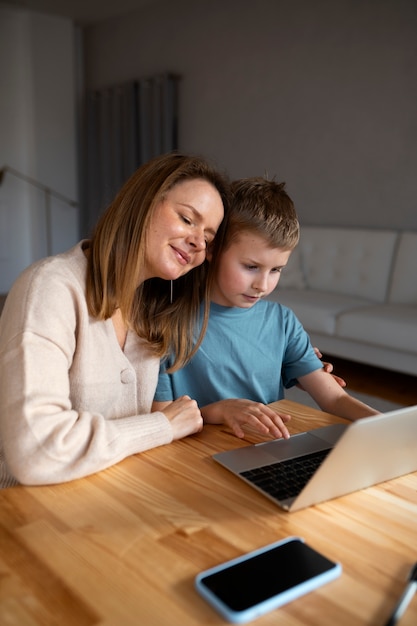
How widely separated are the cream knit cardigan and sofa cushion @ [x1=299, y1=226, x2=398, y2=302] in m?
2.90

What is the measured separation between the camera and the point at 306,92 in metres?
4.25

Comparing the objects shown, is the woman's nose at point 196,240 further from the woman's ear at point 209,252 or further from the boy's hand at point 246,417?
the boy's hand at point 246,417

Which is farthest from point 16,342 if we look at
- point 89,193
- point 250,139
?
point 89,193

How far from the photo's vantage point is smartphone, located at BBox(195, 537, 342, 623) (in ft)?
1.87

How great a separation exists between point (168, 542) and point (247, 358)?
29.9 inches

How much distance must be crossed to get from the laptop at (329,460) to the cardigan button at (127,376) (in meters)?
0.26

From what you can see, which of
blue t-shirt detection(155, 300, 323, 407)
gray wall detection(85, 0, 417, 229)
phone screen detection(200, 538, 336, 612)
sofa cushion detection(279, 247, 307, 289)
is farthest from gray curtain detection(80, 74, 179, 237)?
phone screen detection(200, 538, 336, 612)

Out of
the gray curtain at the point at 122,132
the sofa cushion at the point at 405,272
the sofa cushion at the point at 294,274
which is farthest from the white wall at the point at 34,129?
the sofa cushion at the point at 405,272

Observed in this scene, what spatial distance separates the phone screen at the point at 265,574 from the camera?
0.58 metres

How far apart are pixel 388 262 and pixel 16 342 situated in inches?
126

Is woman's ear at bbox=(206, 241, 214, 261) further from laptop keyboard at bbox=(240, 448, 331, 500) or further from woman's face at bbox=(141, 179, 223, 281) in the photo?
laptop keyboard at bbox=(240, 448, 331, 500)

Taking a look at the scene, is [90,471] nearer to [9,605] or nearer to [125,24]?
[9,605]

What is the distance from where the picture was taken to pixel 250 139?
4.70m

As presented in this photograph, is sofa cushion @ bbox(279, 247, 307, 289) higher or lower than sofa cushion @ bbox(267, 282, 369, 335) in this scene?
higher
